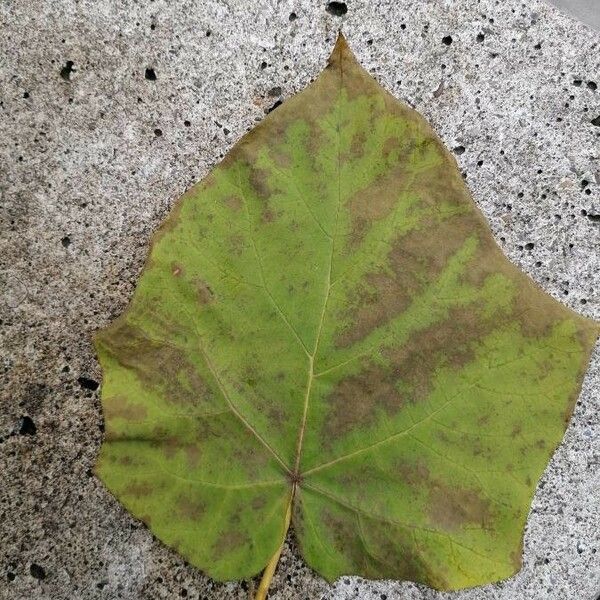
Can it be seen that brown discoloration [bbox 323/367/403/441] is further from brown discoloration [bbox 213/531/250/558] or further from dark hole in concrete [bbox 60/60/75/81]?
dark hole in concrete [bbox 60/60/75/81]

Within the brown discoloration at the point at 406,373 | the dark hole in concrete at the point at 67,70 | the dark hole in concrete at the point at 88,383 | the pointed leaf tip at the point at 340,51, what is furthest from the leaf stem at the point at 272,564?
the dark hole in concrete at the point at 67,70

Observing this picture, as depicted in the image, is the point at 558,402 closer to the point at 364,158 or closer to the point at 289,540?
the point at 364,158

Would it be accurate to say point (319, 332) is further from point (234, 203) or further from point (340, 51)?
point (340, 51)

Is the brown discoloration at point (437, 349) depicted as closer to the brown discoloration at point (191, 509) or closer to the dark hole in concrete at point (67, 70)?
the brown discoloration at point (191, 509)

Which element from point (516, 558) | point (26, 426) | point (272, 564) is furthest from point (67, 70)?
point (516, 558)

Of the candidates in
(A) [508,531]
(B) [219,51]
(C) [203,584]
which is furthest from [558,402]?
(B) [219,51]

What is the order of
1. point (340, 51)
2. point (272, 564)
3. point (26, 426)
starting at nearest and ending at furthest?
point (340, 51) → point (272, 564) → point (26, 426)

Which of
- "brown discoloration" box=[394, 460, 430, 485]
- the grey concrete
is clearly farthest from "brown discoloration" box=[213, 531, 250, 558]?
the grey concrete
